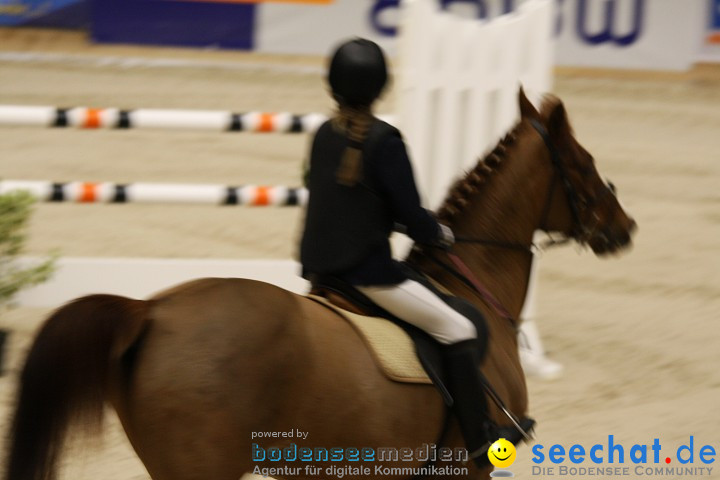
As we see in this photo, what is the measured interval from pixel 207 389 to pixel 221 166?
6.72m

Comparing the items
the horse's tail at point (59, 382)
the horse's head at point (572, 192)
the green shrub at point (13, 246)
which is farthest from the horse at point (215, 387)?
the green shrub at point (13, 246)

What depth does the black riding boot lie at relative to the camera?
2938mm

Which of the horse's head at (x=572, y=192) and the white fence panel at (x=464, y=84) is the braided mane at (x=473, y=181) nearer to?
the horse's head at (x=572, y=192)

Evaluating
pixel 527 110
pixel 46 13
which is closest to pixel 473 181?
pixel 527 110

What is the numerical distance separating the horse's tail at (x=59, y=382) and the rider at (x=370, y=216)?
569mm

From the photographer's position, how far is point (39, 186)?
5.46 metres

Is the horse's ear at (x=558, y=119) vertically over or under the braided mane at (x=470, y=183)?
over

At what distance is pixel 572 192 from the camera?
3428 mm

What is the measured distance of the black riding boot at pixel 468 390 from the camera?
2.94 meters

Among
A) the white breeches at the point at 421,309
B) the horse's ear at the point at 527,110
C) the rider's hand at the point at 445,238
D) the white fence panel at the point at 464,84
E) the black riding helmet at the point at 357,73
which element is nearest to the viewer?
the black riding helmet at the point at 357,73

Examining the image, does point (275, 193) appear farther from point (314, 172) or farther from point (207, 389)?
point (207, 389)

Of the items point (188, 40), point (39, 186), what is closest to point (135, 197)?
point (39, 186)

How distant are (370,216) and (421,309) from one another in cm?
29

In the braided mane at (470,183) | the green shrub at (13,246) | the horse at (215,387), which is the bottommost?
the green shrub at (13,246)
